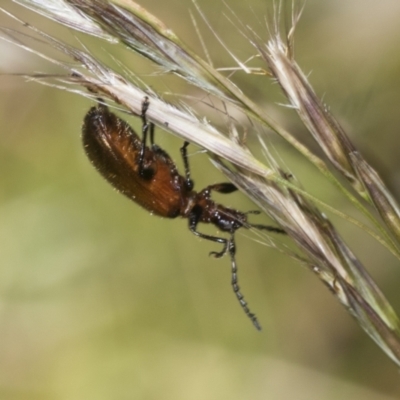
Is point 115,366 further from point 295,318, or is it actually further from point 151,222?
point 295,318

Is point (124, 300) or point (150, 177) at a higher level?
point (150, 177)

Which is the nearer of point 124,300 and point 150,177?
point 150,177

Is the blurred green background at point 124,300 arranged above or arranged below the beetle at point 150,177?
below

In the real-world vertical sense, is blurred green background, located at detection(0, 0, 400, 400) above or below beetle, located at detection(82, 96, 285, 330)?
below

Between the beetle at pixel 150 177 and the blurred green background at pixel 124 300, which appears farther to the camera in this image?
the blurred green background at pixel 124 300

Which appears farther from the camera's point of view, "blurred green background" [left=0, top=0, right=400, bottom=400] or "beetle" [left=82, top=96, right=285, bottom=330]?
"blurred green background" [left=0, top=0, right=400, bottom=400]
